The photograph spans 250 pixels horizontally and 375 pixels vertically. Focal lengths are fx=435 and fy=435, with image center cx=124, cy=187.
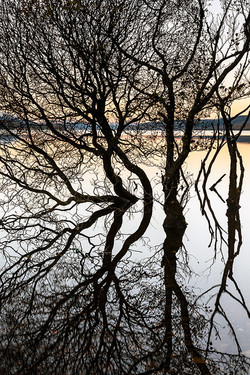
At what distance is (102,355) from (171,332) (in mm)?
1111

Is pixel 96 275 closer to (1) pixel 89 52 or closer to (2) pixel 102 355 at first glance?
(2) pixel 102 355

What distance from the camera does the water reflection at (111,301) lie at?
5.40 meters

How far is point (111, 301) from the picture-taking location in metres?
7.36

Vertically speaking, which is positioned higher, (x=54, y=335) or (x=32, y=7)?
(x=32, y=7)

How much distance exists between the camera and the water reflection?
540 centimetres

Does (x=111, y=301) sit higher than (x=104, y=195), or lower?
lower

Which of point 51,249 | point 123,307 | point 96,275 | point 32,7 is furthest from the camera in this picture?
point 32,7

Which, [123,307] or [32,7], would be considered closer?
[123,307]

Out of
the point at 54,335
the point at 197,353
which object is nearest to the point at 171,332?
the point at 197,353

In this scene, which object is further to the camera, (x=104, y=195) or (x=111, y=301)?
(x=104, y=195)

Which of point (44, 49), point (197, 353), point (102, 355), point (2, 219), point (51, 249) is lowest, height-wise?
point (102, 355)

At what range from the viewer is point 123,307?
710 centimetres

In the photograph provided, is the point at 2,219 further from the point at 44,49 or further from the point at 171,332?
the point at 171,332

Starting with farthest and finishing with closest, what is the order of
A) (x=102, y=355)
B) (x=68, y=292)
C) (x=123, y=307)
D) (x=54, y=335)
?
(x=68, y=292)
(x=123, y=307)
(x=54, y=335)
(x=102, y=355)
